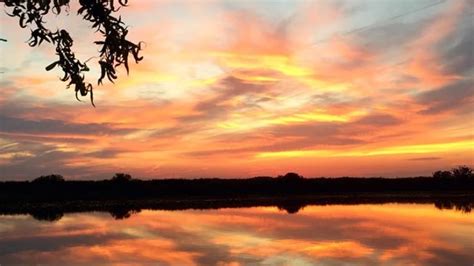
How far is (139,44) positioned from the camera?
6.59 metres

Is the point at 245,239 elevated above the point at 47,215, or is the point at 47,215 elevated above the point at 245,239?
the point at 47,215

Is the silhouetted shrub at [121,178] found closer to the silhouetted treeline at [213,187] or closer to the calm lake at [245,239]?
the silhouetted treeline at [213,187]

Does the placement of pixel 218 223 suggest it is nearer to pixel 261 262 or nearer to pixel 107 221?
pixel 107 221

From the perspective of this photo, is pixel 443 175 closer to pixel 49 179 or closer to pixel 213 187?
pixel 213 187

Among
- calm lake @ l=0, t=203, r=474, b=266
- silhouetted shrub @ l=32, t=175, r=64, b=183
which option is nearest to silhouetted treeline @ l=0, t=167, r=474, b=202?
silhouetted shrub @ l=32, t=175, r=64, b=183

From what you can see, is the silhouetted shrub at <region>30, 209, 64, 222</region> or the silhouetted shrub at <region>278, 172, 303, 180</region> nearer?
the silhouetted shrub at <region>30, 209, 64, 222</region>

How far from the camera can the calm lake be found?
18094mm

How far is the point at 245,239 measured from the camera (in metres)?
22.6

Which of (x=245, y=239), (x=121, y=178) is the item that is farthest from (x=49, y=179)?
(x=245, y=239)

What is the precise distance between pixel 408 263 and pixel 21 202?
136 feet

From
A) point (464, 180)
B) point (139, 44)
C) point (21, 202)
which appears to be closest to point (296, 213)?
point (21, 202)

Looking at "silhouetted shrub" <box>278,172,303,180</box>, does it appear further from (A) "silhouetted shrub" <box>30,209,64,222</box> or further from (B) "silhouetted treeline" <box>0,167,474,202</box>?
(A) "silhouetted shrub" <box>30,209,64,222</box>

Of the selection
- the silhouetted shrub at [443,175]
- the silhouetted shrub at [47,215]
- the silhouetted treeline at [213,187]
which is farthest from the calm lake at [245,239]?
the silhouetted shrub at [443,175]

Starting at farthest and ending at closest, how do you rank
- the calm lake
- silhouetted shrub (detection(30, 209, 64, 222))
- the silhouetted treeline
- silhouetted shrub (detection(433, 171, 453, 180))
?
silhouetted shrub (detection(433, 171, 453, 180)), the silhouetted treeline, silhouetted shrub (detection(30, 209, 64, 222)), the calm lake
